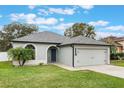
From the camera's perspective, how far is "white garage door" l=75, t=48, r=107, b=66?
17.6m

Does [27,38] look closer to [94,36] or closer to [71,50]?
[71,50]

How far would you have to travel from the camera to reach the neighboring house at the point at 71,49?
57.4 feet

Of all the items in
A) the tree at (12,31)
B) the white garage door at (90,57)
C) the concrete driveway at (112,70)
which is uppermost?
the tree at (12,31)

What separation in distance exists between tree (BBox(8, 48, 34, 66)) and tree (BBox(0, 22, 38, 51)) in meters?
22.1

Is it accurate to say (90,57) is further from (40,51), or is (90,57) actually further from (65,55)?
(40,51)

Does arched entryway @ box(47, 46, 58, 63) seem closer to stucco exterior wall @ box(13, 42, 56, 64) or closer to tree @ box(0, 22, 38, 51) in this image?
stucco exterior wall @ box(13, 42, 56, 64)

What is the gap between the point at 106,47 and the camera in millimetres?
19359

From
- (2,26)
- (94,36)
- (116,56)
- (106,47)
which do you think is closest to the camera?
(106,47)

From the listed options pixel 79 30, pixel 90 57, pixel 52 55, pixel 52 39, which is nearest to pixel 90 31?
pixel 79 30

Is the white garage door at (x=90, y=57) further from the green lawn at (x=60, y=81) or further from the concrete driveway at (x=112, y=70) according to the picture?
the green lawn at (x=60, y=81)

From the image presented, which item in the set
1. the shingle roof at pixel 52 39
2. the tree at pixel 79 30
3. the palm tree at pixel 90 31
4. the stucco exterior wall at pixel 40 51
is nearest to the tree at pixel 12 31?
the tree at pixel 79 30

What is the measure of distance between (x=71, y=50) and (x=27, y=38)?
5.70 m

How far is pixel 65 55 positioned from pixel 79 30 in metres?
23.4
